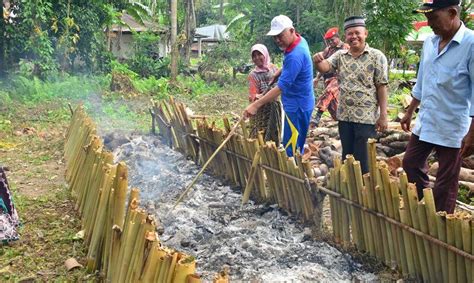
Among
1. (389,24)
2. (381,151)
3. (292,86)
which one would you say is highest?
(389,24)

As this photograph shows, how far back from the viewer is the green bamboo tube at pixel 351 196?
3.25 m

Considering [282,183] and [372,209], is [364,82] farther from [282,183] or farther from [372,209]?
[372,209]

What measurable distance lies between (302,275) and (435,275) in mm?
791

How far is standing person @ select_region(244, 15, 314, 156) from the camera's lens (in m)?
4.52

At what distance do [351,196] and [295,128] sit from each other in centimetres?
157

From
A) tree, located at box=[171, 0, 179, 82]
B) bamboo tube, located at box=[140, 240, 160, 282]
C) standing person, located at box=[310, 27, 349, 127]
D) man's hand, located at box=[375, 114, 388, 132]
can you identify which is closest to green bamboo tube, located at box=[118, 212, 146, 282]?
bamboo tube, located at box=[140, 240, 160, 282]

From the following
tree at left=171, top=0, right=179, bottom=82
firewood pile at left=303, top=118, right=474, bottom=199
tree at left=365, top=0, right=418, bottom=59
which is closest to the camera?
firewood pile at left=303, top=118, right=474, bottom=199

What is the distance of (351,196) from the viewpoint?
10.9 feet

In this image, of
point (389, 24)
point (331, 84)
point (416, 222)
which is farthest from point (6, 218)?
point (389, 24)

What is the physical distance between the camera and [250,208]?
175 inches

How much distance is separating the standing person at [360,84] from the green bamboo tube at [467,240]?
171cm

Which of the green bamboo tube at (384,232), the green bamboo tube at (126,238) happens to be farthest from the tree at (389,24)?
the green bamboo tube at (126,238)

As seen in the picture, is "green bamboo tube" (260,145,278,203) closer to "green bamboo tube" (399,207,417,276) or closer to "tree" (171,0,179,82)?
"green bamboo tube" (399,207,417,276)

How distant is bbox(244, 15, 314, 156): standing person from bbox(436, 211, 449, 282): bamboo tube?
2.15 m
